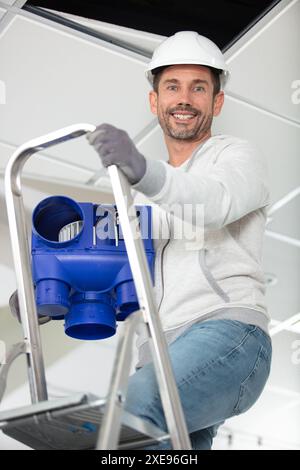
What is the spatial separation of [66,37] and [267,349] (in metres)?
1.51

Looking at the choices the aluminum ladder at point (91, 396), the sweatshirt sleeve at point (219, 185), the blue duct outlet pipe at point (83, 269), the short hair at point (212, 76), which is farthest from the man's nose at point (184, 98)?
the aluminum ladder at point (91, 396)

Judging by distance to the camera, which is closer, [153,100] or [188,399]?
[188,399]

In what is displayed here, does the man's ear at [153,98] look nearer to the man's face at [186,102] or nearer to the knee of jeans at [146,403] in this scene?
the man's face at [186,102]

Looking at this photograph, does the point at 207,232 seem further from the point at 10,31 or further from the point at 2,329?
the point at 2,329

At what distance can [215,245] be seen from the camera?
1661 mm

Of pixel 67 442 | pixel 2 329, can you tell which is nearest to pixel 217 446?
pixel 2 329

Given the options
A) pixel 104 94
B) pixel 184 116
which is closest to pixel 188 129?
pixel 184 116

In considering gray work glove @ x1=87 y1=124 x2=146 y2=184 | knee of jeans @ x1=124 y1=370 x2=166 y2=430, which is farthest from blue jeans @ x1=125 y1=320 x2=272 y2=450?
gray work glove @ x1=87 y1=124 x2=146 y2=184

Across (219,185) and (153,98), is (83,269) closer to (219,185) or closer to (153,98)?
(219,185)

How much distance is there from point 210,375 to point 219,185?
0.35 m

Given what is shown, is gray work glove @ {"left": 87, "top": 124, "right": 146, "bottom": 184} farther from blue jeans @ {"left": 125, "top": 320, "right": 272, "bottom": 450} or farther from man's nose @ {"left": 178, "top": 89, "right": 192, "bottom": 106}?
man's nose @ {"left": 178, "top": 89, "right": 192, "bottom": 106}

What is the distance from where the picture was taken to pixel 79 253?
1591 millimetres

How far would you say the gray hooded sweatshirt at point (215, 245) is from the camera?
1495mm

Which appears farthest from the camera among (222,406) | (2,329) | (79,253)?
(2,329)
